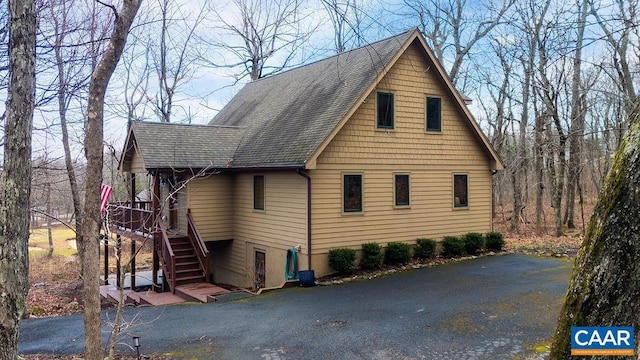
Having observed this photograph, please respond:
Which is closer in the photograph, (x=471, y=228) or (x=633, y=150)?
(x=633, y=150)

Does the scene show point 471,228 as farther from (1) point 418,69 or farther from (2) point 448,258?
(1) point 418,69

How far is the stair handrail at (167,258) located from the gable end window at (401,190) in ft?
23.6

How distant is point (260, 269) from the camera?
50.2 ft

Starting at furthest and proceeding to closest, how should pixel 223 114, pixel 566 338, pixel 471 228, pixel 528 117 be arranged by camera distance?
pixel 528 117, pixel 223 114, pixel 471 228, pixel 566 338

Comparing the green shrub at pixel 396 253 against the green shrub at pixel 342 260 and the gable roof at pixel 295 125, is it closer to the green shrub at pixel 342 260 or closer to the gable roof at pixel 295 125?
the green shrub at pixel 342 260

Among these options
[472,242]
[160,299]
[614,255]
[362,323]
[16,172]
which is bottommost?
[160,299]

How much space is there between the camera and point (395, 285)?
1201 cm

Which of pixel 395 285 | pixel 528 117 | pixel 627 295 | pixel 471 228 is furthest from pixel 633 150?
pixel 528 117

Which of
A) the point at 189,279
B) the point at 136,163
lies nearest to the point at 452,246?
the point at 189,279

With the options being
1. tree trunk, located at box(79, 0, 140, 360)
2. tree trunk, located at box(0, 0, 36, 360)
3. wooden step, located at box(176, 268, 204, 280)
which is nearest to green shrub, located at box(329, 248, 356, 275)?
wooden step, located at box(176, 268, 204, 280)

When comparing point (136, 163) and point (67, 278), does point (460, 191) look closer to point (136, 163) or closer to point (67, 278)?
point (136, 163)

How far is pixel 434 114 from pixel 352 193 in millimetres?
4330

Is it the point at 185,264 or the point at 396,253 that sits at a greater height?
the point at 396,253

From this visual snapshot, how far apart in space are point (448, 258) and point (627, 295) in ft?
43.2
